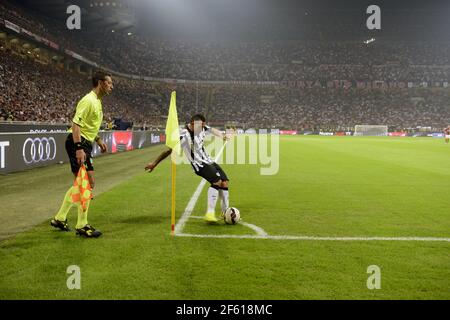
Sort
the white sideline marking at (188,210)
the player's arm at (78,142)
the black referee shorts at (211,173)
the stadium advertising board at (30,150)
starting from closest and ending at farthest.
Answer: the player's arm at (78,142) < the white sideline marking at (188,210) < the black referee shorts at (211,173) < the stadium advertising board at (30,150)

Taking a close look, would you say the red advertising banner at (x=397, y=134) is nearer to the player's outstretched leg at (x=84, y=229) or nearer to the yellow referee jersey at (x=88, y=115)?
the yellow referee jersey at (x=88, y=115)

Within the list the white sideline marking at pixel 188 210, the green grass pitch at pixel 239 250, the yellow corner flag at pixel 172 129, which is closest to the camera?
the green grass pitch at pixel 239 250

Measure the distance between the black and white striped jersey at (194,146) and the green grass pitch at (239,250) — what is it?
3.51 feet

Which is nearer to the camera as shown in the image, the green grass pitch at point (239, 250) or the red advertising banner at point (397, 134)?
the green grass pitch at point (239, 250)

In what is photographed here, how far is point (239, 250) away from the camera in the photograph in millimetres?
5629

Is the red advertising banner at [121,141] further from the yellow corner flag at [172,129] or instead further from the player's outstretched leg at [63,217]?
the yellow corner flag at [172,129]

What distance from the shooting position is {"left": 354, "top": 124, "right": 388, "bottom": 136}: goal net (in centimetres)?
6806

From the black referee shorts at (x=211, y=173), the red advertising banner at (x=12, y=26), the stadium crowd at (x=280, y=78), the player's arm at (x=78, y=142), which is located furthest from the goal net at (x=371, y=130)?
the player's arm at (x=78, y=142)

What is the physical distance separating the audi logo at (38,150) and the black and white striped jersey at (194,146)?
1018cm

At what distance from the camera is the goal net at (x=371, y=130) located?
6806cm

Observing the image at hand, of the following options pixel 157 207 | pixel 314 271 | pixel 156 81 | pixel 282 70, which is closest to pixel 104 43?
pixel 156 81

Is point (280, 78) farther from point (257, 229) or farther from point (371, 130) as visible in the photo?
point (257, 229)

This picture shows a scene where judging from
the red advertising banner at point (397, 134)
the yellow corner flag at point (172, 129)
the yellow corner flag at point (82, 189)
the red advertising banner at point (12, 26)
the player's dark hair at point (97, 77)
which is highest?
the red advertising banner at point (12, 26)

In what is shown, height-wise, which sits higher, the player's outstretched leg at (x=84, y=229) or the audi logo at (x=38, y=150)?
the audi logo at (x=38, y=150)
